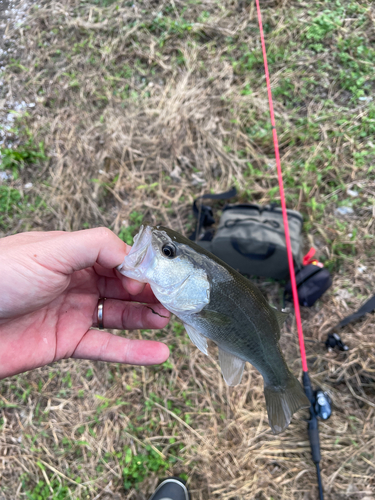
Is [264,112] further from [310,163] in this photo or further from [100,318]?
[100,318]

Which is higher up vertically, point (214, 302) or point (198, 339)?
point (214, 302)

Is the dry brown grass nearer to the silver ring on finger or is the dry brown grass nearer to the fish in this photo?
the silver ring on finger

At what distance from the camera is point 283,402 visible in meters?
2.00

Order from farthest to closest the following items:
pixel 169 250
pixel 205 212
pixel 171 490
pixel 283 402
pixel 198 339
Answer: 1. pixel 205 212
2. pixel 171 490
3. pixel 283 402
4. pixel 198 339
5. pixel 169 250

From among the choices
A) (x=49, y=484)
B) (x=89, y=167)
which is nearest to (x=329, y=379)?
(x=49, y=484)

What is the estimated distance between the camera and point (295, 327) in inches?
122

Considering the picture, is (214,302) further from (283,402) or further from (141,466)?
(141,466)

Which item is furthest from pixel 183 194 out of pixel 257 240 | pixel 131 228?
pixel 257 240

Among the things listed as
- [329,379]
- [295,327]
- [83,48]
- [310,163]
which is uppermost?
[83,48]

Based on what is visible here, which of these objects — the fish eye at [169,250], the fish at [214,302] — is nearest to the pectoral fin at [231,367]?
the fish at [214,302]

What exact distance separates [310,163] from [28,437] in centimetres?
428

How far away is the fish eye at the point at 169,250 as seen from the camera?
171cm

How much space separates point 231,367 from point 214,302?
547 millimetres

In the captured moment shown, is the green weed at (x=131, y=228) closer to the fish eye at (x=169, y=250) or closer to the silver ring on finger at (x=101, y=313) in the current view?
the silver ring on finger at (x=101, y=313)
